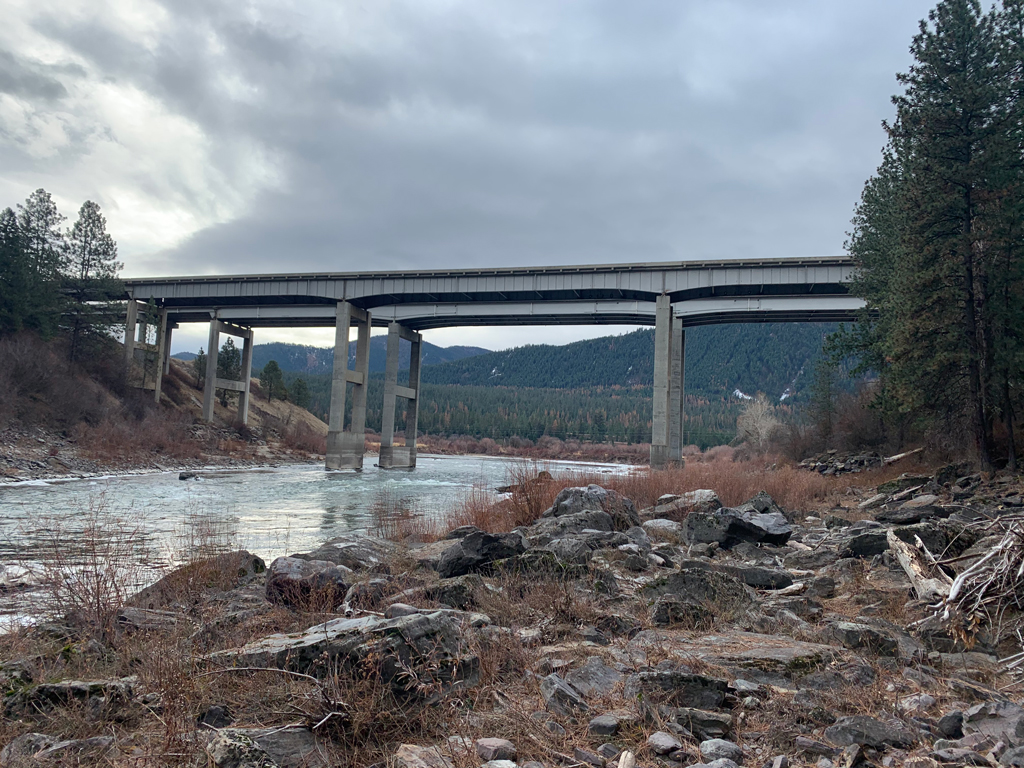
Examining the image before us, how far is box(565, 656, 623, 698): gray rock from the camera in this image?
4922 millimetres

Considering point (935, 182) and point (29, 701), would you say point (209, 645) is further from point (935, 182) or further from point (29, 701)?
point (935, 182)

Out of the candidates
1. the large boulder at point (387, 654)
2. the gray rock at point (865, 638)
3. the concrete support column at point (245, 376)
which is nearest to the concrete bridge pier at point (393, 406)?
the concrete support column at point (245, 376)

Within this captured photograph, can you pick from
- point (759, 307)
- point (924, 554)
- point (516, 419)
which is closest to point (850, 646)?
point (924, 554)

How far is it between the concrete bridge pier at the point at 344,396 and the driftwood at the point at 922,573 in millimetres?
49562

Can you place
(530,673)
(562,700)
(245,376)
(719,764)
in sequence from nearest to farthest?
(719,764), (562,700), (530,673), (245,376)

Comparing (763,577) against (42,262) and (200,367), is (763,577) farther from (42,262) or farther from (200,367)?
(200,367)

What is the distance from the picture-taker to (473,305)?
5759 cm

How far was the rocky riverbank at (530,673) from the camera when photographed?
398cm

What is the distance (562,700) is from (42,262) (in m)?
60.9

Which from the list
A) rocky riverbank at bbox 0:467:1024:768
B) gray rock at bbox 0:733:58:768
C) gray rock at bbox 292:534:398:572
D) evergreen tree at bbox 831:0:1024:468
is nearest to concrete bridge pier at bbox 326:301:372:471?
evergreen tree at bbox 831:0:1024:468

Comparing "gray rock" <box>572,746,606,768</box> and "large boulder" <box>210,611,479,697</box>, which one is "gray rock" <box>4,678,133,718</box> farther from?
"gray rock" <box>572,746,606,768</box>

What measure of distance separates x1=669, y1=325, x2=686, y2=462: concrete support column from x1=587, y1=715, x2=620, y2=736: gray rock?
44.5 meters

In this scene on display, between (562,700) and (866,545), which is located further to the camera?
(866,545)

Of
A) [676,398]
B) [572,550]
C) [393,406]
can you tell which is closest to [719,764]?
[572,550]
